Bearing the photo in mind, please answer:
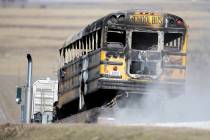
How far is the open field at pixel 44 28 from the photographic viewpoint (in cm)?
→ 7719

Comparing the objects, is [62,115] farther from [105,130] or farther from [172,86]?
[105,130]

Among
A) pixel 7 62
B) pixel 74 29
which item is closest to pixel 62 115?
pixel 7 62

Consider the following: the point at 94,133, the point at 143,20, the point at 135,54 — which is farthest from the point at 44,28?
the point at 94,133

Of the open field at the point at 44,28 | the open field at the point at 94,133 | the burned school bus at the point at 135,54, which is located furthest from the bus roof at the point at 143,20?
the open field at the point at 44,28

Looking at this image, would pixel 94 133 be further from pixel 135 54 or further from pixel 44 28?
pixel 44 28

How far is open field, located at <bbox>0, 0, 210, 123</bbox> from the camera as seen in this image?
77.2 meters

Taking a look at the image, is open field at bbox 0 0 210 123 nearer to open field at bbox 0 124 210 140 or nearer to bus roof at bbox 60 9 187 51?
bus roof at bbox 60 9 187 51

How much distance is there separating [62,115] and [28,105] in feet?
5.16

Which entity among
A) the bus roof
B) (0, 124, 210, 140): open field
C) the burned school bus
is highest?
the bus roof

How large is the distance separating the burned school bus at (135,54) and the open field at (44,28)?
36.5m

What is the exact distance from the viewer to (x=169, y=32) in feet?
102

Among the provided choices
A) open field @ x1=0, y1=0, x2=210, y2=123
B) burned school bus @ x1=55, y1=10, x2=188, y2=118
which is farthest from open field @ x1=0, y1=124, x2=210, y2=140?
open field @ x1=0, y1=0, x2=210, y2=123

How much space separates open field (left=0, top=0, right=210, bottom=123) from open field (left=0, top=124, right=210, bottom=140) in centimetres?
4103

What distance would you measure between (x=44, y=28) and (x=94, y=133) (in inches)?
2696
